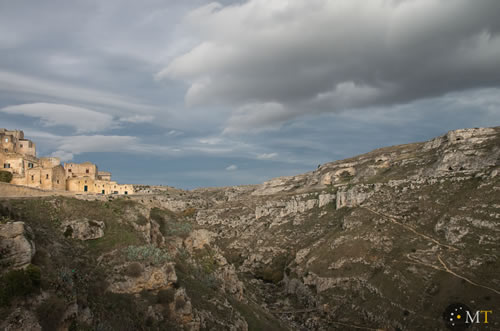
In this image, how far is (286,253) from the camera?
98375 mm

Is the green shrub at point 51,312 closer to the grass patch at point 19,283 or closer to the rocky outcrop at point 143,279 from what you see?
the grass patch at point 19,283

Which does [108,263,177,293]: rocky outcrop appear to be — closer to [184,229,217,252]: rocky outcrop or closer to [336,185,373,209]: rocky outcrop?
[184,229,217,252]: rocky outcrop

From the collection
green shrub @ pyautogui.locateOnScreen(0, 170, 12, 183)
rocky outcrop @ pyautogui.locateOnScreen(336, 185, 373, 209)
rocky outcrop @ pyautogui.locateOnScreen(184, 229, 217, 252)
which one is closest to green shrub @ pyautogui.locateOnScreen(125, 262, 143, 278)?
rocky outcrop @ pyautogui.locateOnScreen(184, 229, 217, 252)

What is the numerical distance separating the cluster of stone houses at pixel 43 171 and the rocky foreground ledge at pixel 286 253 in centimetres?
1226

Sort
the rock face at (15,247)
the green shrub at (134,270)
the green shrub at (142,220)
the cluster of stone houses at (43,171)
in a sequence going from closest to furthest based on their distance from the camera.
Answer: the rock face at (15,247) < the green shrub at (134,270) < the green shrub at (142,220) < the cluster of stone houses at (43,171)

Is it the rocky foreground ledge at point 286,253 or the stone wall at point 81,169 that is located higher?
the stone wall at point 81,169

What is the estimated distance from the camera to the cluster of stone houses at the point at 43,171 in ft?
169

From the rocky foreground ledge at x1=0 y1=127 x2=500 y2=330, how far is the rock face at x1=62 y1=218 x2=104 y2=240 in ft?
0.37

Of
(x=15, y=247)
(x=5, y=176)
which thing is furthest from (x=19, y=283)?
(x=5, y=176)

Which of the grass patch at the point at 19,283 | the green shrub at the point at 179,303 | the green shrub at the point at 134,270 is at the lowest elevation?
→ the green shrub at the point at 179,303

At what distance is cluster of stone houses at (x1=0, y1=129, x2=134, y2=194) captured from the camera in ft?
169

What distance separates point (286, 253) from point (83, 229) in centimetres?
7288

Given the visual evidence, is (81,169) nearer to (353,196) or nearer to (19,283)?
(19,283)

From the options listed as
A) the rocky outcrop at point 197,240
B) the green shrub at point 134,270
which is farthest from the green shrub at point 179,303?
the rocky outcrop at point 197,240
